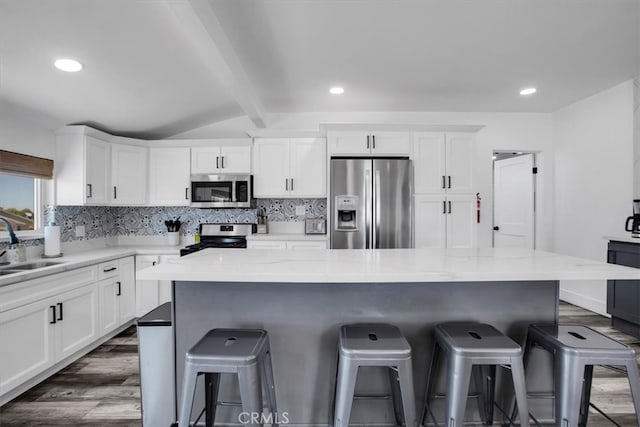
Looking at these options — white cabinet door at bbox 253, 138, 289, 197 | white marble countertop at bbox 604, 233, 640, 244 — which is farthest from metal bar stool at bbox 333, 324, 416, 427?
white marble countertop at bbox 604, 233, 640, 244

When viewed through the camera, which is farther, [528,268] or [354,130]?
[354,130]

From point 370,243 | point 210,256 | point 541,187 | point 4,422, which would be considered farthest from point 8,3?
point 541,187

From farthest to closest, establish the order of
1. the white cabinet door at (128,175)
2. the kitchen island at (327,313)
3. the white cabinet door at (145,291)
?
the white cabinet door at (128,175)
the white cabinet door at (145,291)
the kitchen island at (327,313)

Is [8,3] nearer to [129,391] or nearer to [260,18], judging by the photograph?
[260,18]

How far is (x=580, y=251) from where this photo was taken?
3818 mm

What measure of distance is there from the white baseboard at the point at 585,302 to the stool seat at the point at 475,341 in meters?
3.15

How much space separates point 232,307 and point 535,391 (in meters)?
1.72

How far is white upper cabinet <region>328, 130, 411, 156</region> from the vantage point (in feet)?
11.5

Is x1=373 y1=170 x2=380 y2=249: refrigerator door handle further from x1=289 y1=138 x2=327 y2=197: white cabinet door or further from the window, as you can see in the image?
the window

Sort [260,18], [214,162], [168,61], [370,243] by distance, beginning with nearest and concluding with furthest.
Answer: [260,18], [168,61], [370,243], [214,162]

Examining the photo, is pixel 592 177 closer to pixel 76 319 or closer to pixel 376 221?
pixel 376 221

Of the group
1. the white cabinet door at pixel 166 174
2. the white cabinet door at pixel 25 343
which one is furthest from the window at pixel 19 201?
the white cabinet door at pixel 166 174

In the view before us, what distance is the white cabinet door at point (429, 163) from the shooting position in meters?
3.53

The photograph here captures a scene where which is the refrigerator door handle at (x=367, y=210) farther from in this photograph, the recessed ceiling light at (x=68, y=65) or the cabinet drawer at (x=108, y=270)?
the recessed ceiling light at (x=68, y=65)
